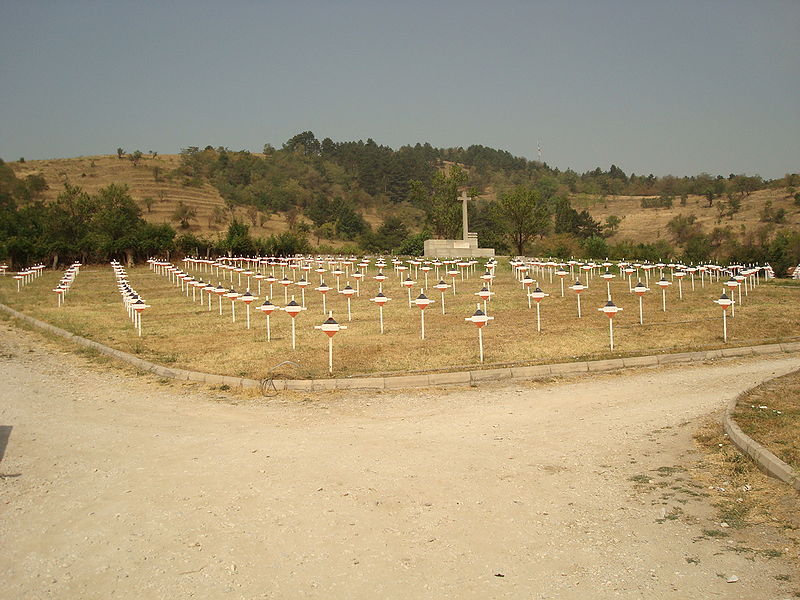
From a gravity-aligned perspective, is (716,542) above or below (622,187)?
below

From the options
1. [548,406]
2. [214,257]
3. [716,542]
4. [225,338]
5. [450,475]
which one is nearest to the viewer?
[716,542]

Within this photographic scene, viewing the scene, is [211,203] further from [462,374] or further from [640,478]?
[640,478]

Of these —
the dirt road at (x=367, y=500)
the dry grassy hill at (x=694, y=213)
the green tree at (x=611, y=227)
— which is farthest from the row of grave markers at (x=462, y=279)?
the green tree at (x=611, y=227)

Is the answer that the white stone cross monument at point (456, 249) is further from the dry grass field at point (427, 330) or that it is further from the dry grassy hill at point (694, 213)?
the dry grassy hill at point (694, 213)

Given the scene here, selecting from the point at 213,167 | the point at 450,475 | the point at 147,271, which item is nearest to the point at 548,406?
the point at 450,475

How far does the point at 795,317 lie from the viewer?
68.3ft

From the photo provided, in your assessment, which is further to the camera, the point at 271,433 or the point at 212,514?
the point at 271,433

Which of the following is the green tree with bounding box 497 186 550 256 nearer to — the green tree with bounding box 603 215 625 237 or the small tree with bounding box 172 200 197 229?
the green tree with bounding box 603 215 625 237

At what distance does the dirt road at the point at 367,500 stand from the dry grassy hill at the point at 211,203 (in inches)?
2971

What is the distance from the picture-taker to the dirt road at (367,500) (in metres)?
5.45

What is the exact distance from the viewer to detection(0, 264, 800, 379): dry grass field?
610 inches

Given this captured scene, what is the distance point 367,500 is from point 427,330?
1282cm

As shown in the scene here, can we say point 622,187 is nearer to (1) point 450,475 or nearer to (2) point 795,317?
(2) point 795,317

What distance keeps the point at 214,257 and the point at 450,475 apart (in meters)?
65.6
